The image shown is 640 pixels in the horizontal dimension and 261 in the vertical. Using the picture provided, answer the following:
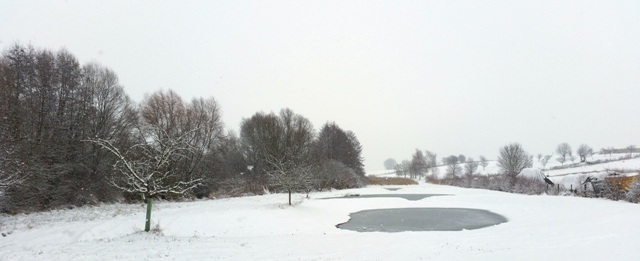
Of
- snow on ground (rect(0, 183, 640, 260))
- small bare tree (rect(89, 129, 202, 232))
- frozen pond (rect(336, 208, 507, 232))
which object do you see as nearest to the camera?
snow on ground (rect(0, 183, 640, 260))

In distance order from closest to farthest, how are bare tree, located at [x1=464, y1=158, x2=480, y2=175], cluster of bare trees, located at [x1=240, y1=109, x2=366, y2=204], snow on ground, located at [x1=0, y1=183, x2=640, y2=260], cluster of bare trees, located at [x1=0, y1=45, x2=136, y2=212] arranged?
snow on ground, located at [x1=0, y1=183, x2=640, y2=260], cluster of bare trees, located at [x1=0, y1=45, x2=136, y2=212], cluster of bare trees, located at [x1=240, y1=109, x2=366, y2=204], bare tree, located at [x1=464, y1=158, x2=480, y2=175]

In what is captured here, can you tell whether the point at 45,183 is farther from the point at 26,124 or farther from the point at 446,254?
the point at 446,254

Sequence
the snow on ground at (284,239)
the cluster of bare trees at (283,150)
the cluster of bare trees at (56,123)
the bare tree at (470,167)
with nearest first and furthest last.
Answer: the snow on ground at (284,239) < the cluster of bare trees at (56,123) < the cluster of bare trees at (283,150) < the bare tree at (470,167)

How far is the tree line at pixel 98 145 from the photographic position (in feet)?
56.7

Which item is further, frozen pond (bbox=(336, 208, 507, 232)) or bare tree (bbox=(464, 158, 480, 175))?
bare tree (bbox=(464, 158, 480, 175))

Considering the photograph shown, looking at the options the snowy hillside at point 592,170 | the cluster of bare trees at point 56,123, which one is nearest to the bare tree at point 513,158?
the snowy hillside at point 592,170

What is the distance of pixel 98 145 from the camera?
1170 inches

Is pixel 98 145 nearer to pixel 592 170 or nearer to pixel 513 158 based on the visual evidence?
pixel 513 158

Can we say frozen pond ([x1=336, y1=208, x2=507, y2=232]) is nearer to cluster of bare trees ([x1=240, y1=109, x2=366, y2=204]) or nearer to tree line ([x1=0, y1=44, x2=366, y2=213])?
tree line ([x1=0, y1=44, x2=366, y2=213])

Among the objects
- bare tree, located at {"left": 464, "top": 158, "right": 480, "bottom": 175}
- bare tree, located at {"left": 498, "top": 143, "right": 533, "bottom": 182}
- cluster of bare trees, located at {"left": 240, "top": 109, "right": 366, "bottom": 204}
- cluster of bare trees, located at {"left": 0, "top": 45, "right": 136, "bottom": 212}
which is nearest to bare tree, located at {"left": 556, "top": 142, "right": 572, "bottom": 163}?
bare tree, located at {"left": 464, "top": 158, "right": 480, "bottom": 175}

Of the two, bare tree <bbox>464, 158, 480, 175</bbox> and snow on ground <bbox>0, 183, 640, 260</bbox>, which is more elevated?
bare tree <bbox>464, 158, 480, 175</bbox>

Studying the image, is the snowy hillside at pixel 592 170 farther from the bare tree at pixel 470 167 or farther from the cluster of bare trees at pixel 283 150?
the cluster of bare trees at pixel 283 150

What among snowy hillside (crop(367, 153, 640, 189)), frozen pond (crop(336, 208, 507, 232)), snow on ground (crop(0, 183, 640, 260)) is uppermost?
snowy hillside (crop(367, 153, 640, 189))

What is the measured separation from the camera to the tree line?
56.7 feet
